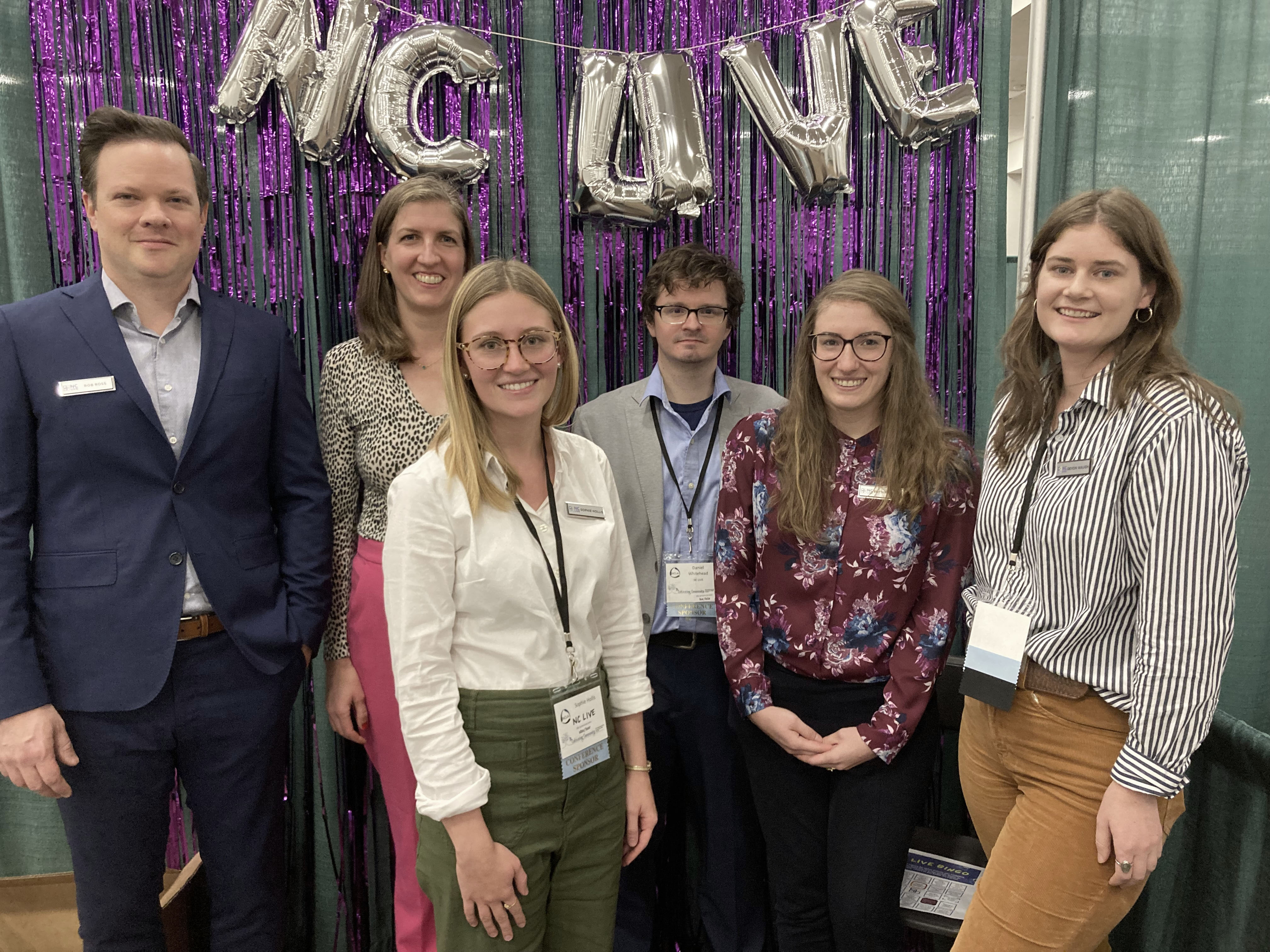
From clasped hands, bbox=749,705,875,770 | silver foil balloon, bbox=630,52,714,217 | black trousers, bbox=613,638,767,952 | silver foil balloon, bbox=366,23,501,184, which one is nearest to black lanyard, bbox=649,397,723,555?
black trousers, bbox=613,638,767,952

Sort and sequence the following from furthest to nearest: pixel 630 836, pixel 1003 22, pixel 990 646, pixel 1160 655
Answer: pixel 1003 22, pixel 630 836, pixel 990 646, pixel 1160 655

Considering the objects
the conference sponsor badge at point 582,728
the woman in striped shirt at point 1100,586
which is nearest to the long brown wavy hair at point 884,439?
the woman in striped shirt at point 1100,586

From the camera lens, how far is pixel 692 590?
188cm

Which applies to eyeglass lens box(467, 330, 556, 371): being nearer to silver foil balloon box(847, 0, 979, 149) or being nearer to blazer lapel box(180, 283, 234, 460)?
blazer lapel box(180, 283, 234, 460)

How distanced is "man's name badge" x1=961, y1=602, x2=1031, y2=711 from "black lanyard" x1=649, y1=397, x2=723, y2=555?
0.66 meters

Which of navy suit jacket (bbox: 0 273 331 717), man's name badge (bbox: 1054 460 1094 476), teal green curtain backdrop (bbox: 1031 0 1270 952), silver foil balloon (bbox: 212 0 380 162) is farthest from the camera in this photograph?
silver foil balloon (bbox: 212 0 380 162)

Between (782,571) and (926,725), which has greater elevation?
(782,571)

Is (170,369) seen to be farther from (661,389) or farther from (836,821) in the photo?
(836,821)

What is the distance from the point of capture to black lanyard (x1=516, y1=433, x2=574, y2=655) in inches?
55.2

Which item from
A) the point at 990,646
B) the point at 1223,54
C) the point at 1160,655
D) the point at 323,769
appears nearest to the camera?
the point at 1160,655

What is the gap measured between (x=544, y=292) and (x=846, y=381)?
61 centimetres

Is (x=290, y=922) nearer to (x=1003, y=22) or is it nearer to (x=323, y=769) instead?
(x=323, y=769)

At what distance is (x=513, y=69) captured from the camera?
7.43 ft

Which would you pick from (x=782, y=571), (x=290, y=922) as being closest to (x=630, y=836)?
(x=782, y=571)
